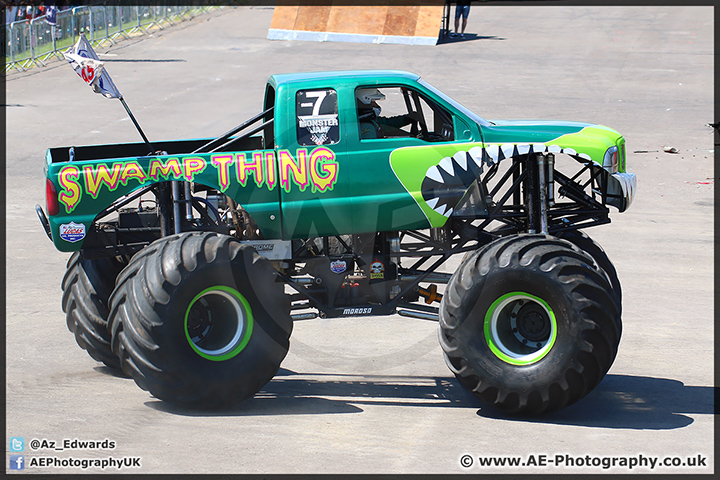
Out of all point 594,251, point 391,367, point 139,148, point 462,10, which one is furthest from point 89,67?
point 462,10

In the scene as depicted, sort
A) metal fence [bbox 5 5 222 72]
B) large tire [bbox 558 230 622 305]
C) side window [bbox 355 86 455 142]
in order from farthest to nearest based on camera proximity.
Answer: metal fence [bbox 5 5 222 72], large tire [bbox 558 230 622 305], side window [bbox 355 86 455 142]

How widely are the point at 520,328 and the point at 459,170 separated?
1.56 m

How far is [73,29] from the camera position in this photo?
28297 mm

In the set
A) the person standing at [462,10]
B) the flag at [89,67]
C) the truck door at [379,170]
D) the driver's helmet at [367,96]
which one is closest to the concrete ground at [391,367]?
the truck door at [379,170]

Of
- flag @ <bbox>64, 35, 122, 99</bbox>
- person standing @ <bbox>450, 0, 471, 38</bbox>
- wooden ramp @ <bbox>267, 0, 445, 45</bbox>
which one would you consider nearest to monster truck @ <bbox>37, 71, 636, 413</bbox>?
flag @ <bbox>64, 35, 122, 99</bbox>

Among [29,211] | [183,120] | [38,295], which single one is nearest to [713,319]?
[38,295]

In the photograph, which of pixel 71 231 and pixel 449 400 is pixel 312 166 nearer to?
pixel 71 231

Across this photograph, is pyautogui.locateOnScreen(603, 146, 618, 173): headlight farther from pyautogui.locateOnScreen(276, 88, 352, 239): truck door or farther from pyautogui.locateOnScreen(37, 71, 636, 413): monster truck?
pyautogui.locateOnScreen(276, 88, 352, 239): truck door

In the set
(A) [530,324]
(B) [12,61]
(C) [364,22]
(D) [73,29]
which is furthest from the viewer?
(C) [364,22]

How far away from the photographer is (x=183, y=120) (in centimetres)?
2170

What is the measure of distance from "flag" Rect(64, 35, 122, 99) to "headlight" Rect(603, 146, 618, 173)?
457 cm

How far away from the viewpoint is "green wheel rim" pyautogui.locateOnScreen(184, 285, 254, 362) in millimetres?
7691

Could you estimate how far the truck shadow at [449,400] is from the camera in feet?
24.8

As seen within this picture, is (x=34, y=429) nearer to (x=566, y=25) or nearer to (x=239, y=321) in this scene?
(x=239, y=321)
